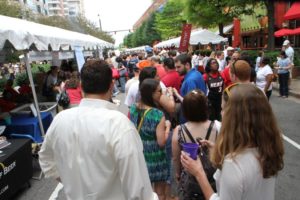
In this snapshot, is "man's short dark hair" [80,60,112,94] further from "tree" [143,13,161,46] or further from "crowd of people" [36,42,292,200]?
"tree" [143,13,161,46]

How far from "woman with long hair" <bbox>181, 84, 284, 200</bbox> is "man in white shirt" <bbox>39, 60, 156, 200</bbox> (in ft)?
1.51

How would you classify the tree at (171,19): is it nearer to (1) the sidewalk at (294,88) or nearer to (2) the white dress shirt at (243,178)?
(1) the sidewalk at (294,88)

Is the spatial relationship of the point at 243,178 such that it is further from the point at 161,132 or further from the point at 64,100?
the point at 64,100

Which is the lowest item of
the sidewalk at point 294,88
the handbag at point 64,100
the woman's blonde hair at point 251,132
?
the sidewalk at point 294,88

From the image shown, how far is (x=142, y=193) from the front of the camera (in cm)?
196

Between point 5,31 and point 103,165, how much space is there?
4825 mm

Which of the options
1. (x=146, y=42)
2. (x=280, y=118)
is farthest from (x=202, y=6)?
(x=146, y=42)

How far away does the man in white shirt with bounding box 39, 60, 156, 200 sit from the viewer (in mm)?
1936

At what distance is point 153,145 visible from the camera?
3.78 metres

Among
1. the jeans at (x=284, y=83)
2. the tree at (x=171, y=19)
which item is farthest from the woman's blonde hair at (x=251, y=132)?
the tree at (x=171, y=19)

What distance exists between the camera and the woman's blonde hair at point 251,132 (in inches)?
74.3

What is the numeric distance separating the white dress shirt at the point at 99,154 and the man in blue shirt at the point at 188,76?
3624mm

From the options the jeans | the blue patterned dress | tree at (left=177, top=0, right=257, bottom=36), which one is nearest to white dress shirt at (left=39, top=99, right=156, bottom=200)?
the blue patterned dress

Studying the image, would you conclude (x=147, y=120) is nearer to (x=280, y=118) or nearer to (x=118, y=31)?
(x=280, y=118)
